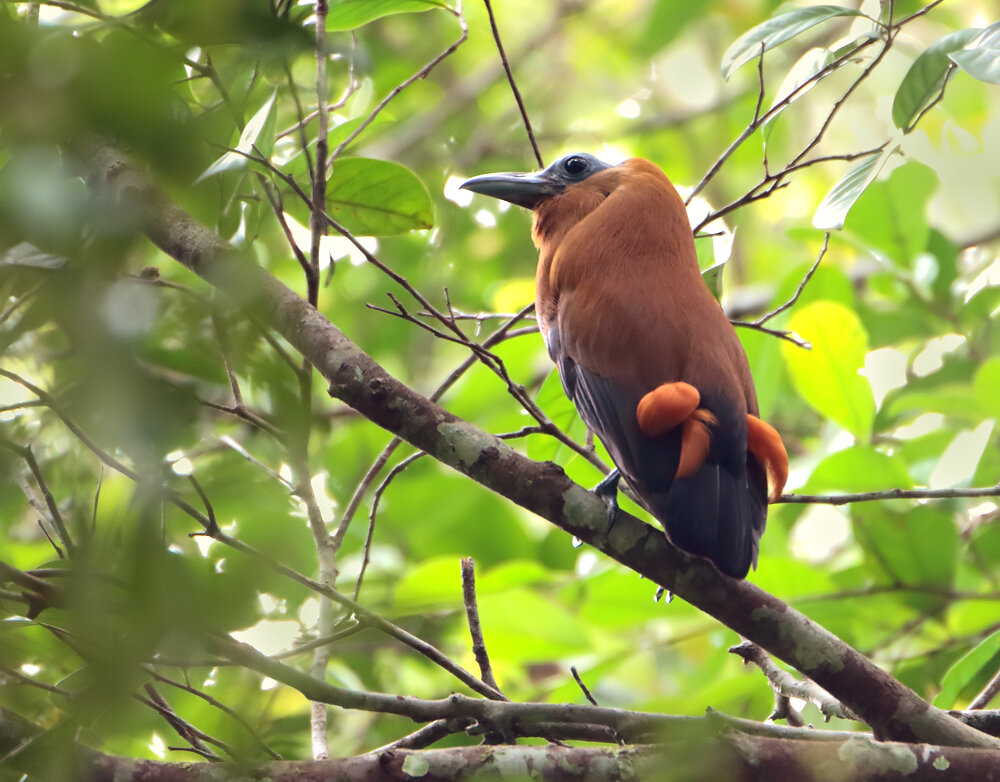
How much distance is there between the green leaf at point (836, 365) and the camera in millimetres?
2680

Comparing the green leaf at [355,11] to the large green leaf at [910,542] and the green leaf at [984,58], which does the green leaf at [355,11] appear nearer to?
the green leaf at [984,58]

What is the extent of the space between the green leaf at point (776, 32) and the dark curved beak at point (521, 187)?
0.84m

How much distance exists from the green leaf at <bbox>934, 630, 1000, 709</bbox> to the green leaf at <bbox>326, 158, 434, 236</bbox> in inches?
56.0

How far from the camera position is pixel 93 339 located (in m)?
0.51

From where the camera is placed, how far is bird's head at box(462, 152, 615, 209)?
2.77 m

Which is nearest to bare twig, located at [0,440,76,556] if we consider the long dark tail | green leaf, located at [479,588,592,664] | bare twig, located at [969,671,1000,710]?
the long dark tail

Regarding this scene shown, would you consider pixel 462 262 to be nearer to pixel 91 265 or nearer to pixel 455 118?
pixel 455 118

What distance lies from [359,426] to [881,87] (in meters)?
4.13

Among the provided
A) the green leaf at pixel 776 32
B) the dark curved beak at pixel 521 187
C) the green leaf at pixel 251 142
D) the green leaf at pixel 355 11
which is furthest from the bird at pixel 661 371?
the green leaf at pixel 251 142

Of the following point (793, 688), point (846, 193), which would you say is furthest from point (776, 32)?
point (793, 688)

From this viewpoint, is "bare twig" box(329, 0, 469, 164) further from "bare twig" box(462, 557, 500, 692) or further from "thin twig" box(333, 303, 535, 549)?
"bare twig" box(462, 557, 500, 692)

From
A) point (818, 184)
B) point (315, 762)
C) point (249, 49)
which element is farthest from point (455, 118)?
point (249, 49)

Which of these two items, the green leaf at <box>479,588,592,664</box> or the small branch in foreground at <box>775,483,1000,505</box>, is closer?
the small branch in foreground at <box>775,483,1000,505</box>

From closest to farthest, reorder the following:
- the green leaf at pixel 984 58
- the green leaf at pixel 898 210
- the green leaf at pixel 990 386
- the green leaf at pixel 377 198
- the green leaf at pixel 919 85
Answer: the green leaf at pixel 984 58
the green leaf at pixel 919 85
the green leaf at pixel 377 198
the green leaf at pixel 990 386
the green leaf at pixel 898 210
